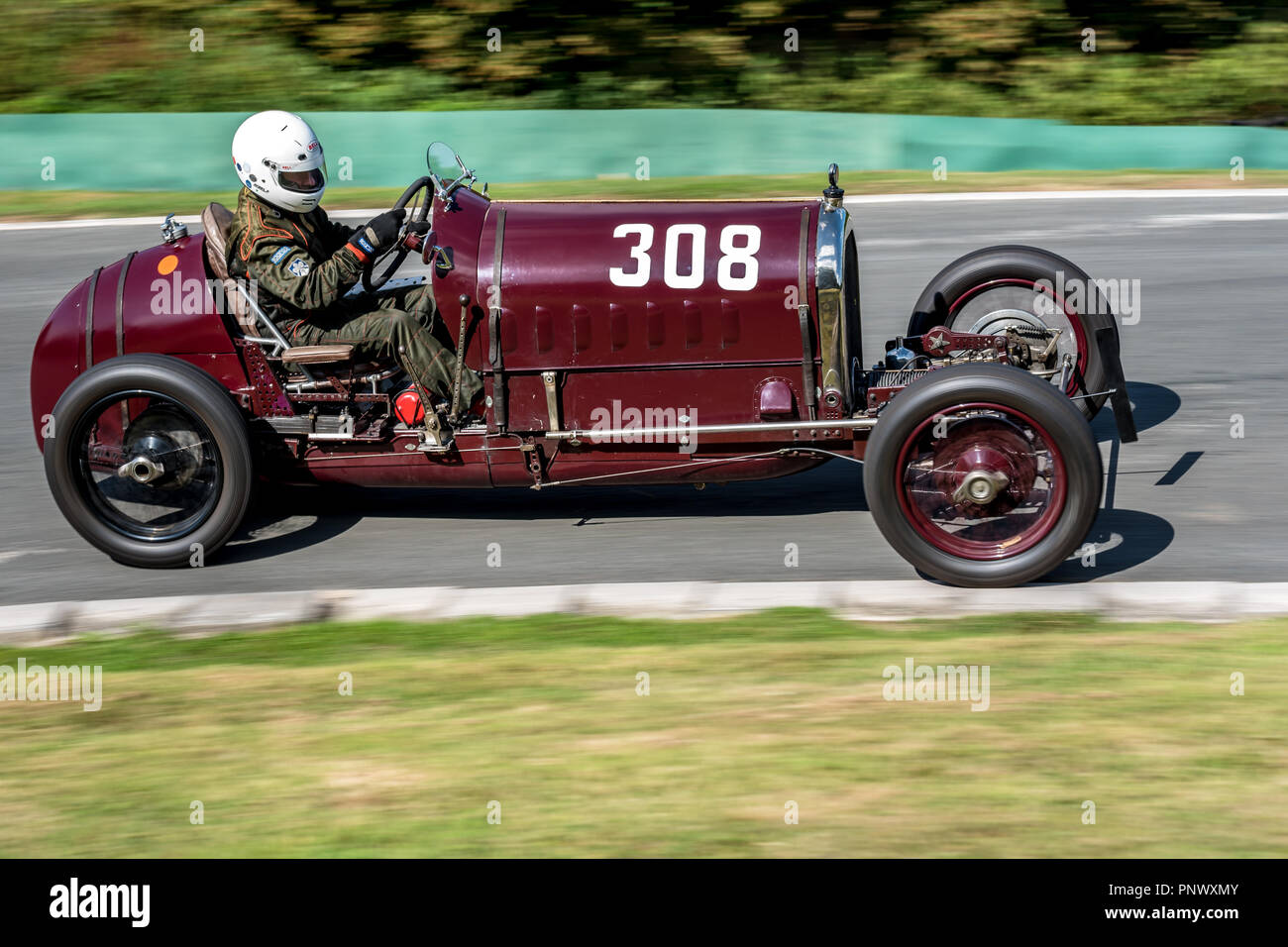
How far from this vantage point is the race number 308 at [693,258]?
600 centimetres

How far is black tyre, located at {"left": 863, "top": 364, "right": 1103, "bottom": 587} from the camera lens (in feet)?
18.0

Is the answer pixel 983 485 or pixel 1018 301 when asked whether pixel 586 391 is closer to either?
pixel 983 485

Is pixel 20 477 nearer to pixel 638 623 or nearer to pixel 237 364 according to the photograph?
pixel 237 364

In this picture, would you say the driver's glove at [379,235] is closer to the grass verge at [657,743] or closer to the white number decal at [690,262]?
the white number decal at [690,262]

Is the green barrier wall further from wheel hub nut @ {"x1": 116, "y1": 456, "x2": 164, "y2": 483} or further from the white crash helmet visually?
wheel hub nut @ {"x1": 116, "y1": 456, "x2": 164, "y2": 483}

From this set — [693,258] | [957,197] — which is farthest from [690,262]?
[957,197]

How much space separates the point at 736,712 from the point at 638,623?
88 cm

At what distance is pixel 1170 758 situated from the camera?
4449 mm

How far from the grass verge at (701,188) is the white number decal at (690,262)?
8281 millimetres

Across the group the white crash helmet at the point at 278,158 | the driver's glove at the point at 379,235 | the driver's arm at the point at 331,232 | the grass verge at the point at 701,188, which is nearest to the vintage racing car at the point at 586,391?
the driver's glove at the point at 379,235

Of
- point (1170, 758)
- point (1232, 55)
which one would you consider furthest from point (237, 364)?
point (1232, 55)

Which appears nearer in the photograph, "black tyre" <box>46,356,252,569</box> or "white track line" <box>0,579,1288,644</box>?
"white track line" <box>0,579,1288,644</box>

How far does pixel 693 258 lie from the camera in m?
6.03

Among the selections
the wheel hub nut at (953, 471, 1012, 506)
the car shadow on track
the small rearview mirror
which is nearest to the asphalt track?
the car shadow on track
